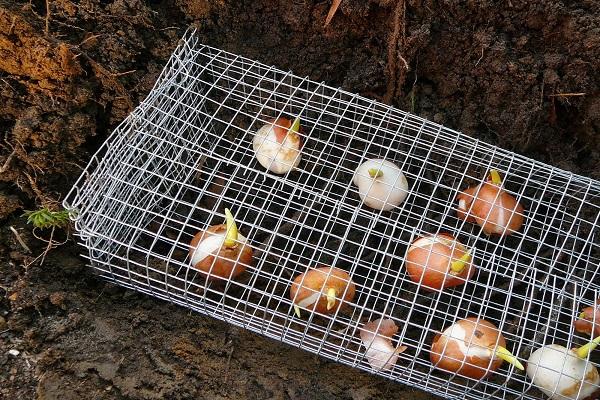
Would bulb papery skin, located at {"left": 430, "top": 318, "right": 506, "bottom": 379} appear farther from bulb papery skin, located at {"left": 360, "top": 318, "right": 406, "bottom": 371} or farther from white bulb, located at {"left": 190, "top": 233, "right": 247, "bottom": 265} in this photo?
white bulb, located at {"left": 190, "top": 233, "right": 247, "bottom": 265}

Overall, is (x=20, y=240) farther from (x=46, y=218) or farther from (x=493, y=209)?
(x=493, y=209)

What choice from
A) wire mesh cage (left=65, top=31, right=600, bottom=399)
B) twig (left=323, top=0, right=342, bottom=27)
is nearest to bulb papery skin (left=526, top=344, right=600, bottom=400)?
wire mesh cage (left=65, top=31, right=600, bottom=399)

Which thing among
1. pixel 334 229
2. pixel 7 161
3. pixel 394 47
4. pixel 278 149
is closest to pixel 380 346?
pixel 334 229

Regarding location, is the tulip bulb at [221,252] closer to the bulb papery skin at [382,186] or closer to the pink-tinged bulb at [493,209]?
the bulb papery skin at [382,186]

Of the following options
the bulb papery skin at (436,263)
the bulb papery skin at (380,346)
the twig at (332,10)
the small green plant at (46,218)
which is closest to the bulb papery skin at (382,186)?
the bulb papery skin at (436,263)

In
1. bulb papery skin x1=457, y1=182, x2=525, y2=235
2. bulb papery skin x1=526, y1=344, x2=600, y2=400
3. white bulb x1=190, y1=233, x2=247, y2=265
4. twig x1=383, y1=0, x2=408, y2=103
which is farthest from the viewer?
twig x1=383, y1=0, x2=408, y2=103

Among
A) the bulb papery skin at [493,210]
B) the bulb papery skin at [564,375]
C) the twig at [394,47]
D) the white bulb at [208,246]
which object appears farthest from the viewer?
the twig at [394,47]
